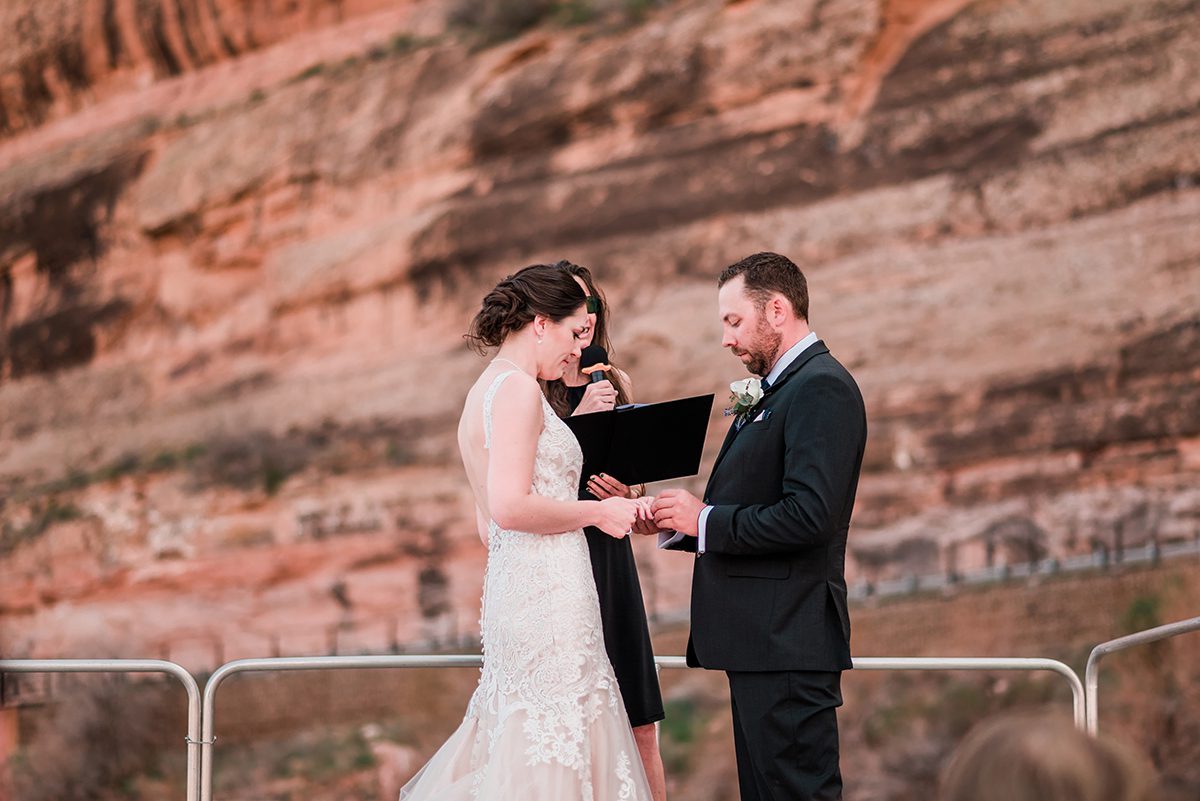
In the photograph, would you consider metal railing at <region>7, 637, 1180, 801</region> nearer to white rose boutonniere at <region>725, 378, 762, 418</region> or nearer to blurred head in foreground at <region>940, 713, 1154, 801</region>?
white rose boutonniere at <region>725, 378, 762, 418</region>

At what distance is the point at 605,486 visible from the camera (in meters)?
4.34

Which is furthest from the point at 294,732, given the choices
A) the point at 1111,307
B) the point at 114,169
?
the point at 1111,307

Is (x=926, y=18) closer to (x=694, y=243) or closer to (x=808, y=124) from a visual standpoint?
(x=808, y=124)

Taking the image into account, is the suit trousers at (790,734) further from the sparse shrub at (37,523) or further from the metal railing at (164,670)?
the sparse shrub at (37,523)

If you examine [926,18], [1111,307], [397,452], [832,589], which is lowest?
[832,589]

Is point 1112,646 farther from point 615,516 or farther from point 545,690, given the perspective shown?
point 545,690

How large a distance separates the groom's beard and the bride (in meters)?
0.57

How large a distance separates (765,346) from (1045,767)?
261 centimetres

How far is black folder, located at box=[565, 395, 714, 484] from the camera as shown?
418cm

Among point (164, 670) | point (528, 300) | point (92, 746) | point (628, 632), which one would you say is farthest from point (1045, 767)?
A: point (92, 746)

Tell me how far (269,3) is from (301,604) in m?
9.86

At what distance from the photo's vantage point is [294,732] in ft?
54.1

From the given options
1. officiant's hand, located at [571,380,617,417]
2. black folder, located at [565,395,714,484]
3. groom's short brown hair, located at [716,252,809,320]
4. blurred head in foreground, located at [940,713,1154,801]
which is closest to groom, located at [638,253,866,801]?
groom's short brown hair, located at [716,252,809,320]

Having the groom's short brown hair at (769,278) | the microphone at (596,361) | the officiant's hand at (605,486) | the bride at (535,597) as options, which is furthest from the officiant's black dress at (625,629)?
the groom's short brown hair at (769,278)
